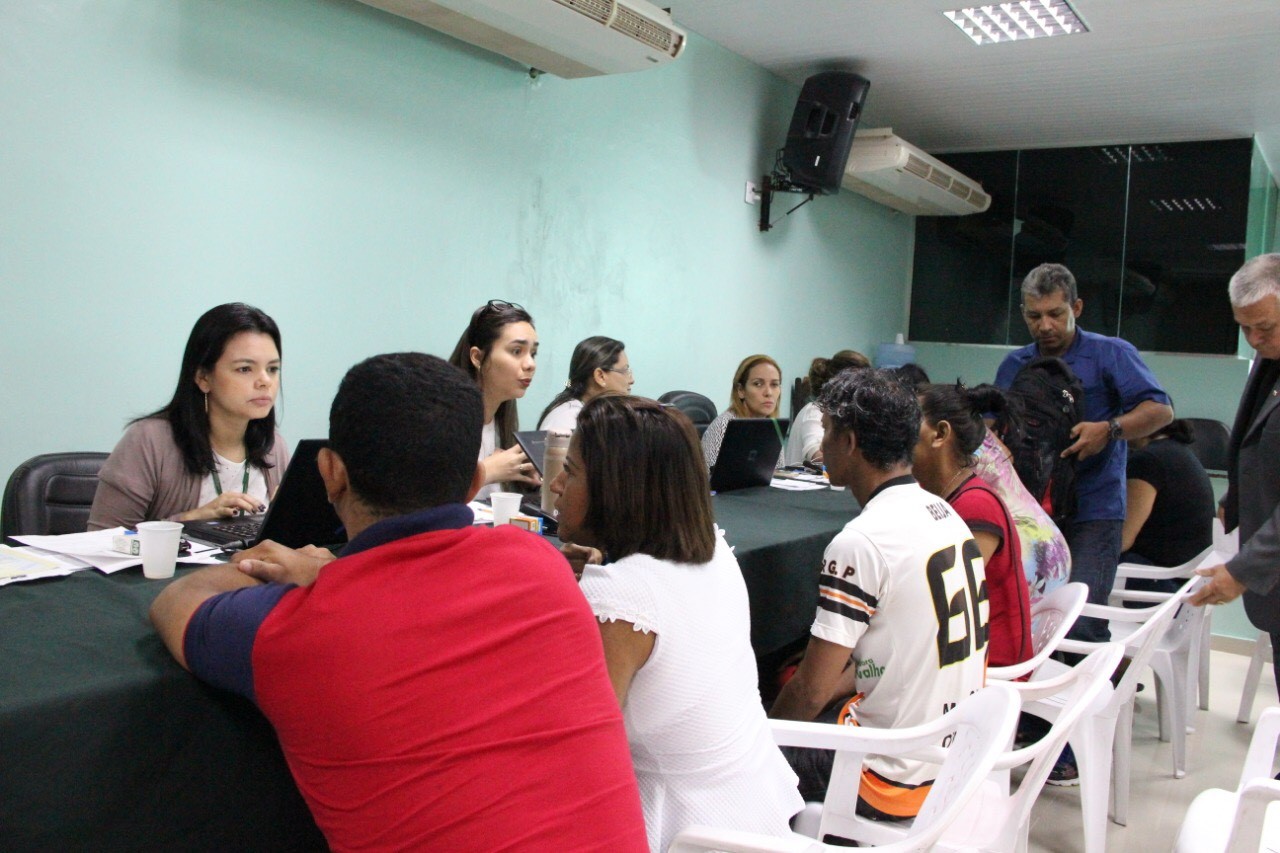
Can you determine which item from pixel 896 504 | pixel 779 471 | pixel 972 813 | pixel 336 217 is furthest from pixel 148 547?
pixel 779 471

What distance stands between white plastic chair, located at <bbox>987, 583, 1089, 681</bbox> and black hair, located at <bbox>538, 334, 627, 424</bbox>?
1.70 metres

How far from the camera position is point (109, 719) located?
100 cm

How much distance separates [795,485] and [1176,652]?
1357mm

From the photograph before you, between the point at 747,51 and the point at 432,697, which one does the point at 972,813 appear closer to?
the point at 432,697

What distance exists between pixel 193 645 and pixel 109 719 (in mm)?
103

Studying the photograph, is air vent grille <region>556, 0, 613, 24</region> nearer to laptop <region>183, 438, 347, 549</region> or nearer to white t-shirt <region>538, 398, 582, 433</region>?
white t-shirt <region>538, 398, 582, 433</region>

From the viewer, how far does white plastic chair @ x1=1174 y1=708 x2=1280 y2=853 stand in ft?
4.24

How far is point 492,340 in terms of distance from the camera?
2836 millimetres

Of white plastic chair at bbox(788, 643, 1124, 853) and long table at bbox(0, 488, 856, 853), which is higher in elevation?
long table at bbox(0, 488, 856, 853)

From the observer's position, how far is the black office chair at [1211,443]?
6.00 metres

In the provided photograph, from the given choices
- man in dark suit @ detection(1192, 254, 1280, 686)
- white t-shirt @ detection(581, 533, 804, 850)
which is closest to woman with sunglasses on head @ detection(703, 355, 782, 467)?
man in dark suit @ detection(1192, 254, 1280, 686)

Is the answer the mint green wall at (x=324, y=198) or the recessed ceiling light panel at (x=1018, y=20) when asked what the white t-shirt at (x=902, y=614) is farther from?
the recessed ceiling light panel at (x=1018, y=20)

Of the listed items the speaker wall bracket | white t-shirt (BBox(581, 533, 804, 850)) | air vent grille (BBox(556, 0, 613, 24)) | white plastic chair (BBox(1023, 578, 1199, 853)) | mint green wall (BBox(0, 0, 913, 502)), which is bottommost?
white plastic chair (BBox(1023, 578, 1199, 853))

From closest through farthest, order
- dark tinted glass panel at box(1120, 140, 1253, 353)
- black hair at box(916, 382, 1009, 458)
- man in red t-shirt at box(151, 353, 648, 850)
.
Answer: man in red t-shirt at box(151, 353, 648, 850) → black hair at box(916, 382, 1009, 458) → dark tinted glass panel at box(1120, 140, 1253, 353)
